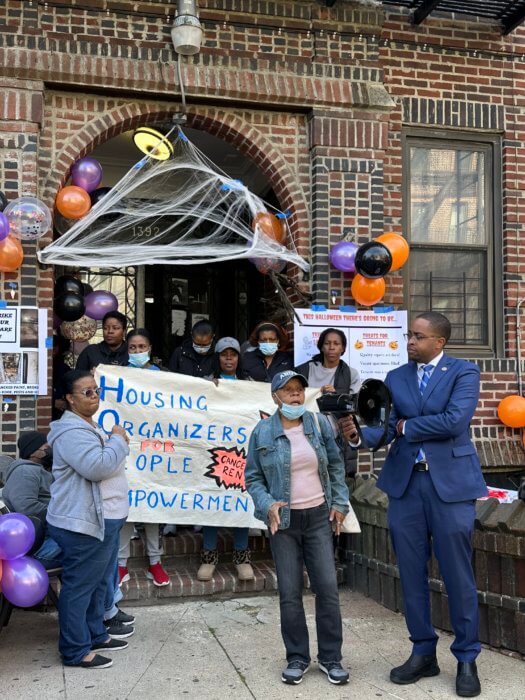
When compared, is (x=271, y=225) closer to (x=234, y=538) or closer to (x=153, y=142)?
(x=153, y=142)

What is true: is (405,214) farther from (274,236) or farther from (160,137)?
(160,137)

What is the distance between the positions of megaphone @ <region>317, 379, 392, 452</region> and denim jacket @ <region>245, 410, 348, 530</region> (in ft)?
0.55

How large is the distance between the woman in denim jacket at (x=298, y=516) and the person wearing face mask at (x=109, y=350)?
233 cm

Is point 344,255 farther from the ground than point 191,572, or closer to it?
farther from the ground

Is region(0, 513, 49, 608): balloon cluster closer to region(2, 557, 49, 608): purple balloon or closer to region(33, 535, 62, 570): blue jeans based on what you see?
region(2, 557, 49, 608): purple balloon

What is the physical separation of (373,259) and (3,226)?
10.3 ft

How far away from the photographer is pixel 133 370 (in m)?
6.24

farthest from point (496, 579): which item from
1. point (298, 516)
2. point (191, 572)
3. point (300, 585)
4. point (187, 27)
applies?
point (187, 27)

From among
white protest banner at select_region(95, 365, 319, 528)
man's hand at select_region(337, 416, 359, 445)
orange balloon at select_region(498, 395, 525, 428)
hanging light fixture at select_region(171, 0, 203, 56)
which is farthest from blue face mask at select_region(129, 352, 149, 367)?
orange balloon at select_region(498, 395, 525, 428)

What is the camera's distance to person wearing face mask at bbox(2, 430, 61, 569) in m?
4.98

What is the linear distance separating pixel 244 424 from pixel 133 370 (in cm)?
99

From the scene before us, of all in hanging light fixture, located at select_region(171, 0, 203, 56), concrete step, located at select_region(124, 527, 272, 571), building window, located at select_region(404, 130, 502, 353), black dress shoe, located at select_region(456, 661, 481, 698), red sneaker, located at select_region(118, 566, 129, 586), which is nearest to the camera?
black dress shoe, located at select_region(456, 661, 481, 698)

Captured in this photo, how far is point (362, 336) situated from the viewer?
749 cm

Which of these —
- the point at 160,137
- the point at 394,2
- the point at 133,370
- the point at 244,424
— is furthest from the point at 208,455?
the point at 394,2
